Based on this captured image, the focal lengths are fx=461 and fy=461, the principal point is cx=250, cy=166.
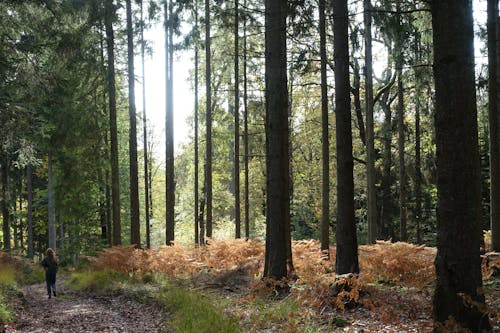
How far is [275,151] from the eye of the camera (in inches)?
389

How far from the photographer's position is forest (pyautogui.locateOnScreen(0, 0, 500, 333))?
499cm

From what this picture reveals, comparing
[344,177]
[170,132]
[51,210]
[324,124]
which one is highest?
[170,132]

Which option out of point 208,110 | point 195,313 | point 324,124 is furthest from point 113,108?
point 195,313

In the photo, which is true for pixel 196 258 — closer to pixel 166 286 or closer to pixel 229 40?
pixel 166 286

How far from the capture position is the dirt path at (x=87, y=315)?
9359mm

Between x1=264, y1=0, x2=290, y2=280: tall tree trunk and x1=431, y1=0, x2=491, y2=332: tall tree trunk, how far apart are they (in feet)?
16.8

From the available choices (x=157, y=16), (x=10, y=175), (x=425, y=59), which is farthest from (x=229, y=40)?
(x=10, y=175)

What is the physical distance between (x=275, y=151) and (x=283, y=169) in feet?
1.44

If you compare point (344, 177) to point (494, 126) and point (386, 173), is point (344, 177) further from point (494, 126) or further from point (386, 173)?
point (386, 173)

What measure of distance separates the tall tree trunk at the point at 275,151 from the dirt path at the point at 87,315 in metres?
2.80

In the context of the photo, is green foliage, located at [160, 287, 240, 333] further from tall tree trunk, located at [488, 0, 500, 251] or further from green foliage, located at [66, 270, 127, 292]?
tall tree trunk, located at [488, 0, 500, 251]

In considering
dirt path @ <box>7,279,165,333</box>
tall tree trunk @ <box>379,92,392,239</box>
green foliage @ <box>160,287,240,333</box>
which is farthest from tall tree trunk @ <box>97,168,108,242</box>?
green foliage @ <box>160,287,240,333</box>

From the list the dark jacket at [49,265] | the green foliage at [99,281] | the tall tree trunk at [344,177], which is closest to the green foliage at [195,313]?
the tall tree trunk at [344,177]

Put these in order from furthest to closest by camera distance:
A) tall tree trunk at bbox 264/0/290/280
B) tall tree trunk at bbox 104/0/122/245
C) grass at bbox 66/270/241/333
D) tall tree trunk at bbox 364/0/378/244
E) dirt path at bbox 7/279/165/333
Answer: tall tree trunk at bbox 104/0/122/245 < tall tree trunk at bbox 364/0/378/244 < tall tree trunk at bbox 264/0/290/280 < dirt path at bbox 7/279/165/333 < grass at bbox 66/270/241/333
